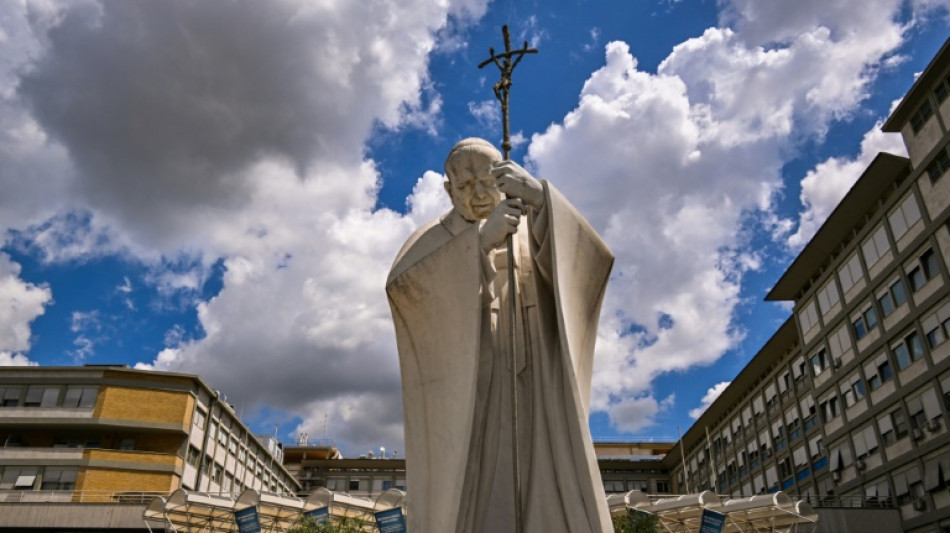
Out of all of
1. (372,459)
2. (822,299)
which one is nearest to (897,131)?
(822,299)

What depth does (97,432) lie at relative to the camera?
4941 centimetres

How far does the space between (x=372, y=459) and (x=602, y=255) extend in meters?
83.6

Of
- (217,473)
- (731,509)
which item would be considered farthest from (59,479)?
(731,509)

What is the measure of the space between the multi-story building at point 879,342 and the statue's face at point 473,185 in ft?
112

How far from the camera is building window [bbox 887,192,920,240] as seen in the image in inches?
1485

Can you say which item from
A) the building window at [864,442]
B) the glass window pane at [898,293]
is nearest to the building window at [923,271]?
the glass window pane at [898,293]

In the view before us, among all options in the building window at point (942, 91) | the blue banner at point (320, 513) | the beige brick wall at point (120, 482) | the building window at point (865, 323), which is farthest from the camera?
the beige brick wall at point (120, 482)

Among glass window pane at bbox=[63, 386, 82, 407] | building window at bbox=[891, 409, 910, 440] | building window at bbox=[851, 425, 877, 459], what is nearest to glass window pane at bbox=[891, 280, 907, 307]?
building window at bbox=[891, 409, 910, 440]

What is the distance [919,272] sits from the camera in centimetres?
3756

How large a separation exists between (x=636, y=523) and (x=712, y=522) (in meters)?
3.02

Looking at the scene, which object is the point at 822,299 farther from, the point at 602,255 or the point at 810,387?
the point at 602,255

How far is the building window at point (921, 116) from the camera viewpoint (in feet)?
120

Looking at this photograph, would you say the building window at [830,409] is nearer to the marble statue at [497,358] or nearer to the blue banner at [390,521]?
the blue banner at [390,521]

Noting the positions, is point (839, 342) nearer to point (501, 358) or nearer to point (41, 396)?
point (501, 358)
